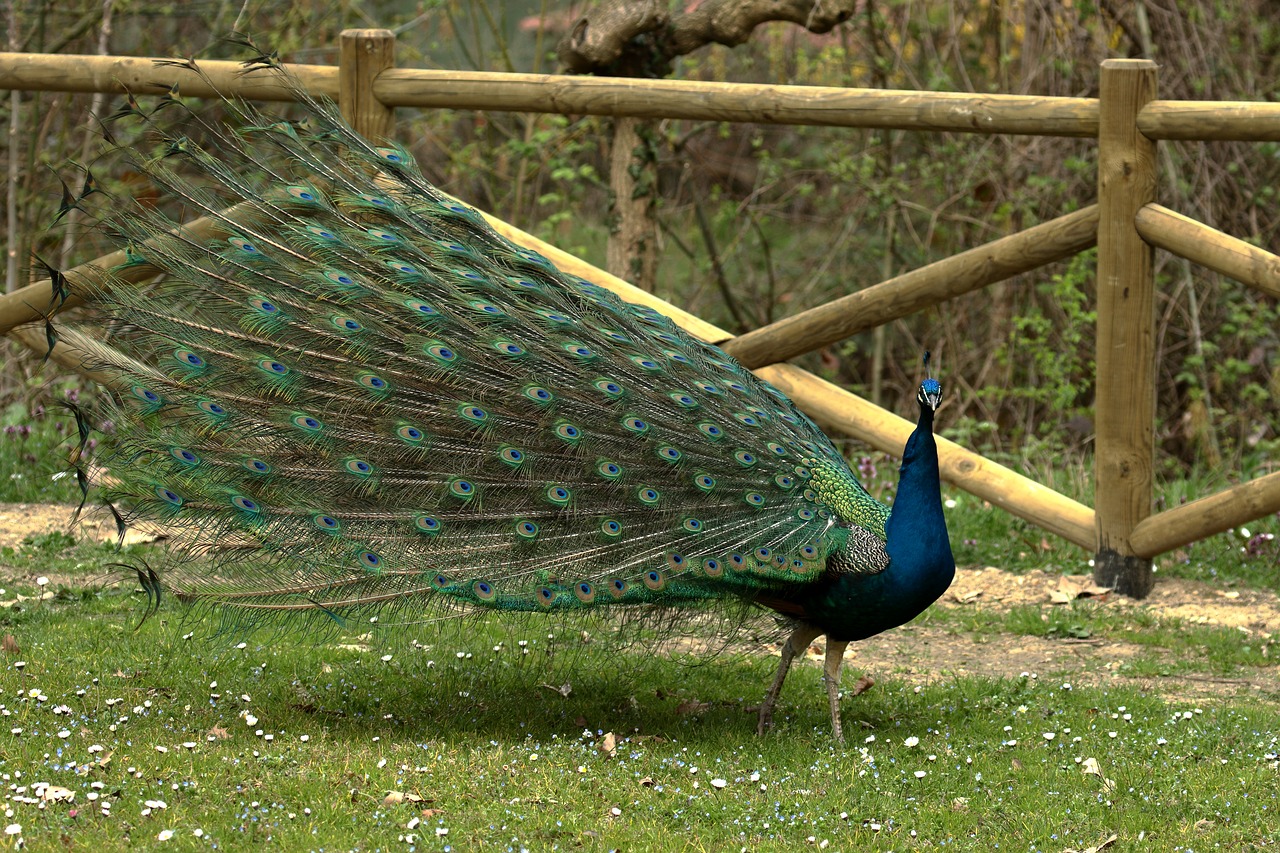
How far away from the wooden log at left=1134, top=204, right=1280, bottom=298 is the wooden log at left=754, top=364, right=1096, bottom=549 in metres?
1.20

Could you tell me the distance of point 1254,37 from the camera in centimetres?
968

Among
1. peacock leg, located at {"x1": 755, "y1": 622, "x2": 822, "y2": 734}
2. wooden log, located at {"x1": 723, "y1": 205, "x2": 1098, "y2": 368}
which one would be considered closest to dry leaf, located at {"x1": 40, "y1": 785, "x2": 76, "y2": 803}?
peacock leg, located at {"x1": 755, "y1": 622, "x2": 822, "y2": 734}

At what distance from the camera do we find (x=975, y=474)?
22.1 feet

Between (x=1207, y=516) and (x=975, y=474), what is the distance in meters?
0.98

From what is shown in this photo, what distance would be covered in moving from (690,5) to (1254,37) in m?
3.67

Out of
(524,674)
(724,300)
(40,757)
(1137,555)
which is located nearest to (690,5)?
(724,300)

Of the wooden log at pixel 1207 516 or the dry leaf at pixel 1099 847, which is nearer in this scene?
the dry leaf at pixel 1099 847

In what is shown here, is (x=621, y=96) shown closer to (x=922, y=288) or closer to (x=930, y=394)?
(x=922, y=288)

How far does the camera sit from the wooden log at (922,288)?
6406mm

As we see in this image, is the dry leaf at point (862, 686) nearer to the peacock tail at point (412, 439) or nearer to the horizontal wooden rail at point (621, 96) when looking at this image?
the peacock tail at point (412, 439)

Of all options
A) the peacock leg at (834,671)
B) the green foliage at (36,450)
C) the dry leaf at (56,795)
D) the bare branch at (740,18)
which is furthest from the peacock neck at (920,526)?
the green foliage at (36,450)

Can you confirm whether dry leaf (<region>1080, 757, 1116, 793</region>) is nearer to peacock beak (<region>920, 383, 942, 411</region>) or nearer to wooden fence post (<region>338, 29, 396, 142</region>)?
peacock beak (<region>920, 383, 942, 411</region>)

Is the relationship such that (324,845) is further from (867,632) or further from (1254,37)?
(1254,37)

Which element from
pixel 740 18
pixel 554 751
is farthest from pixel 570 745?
pixel 740 18
